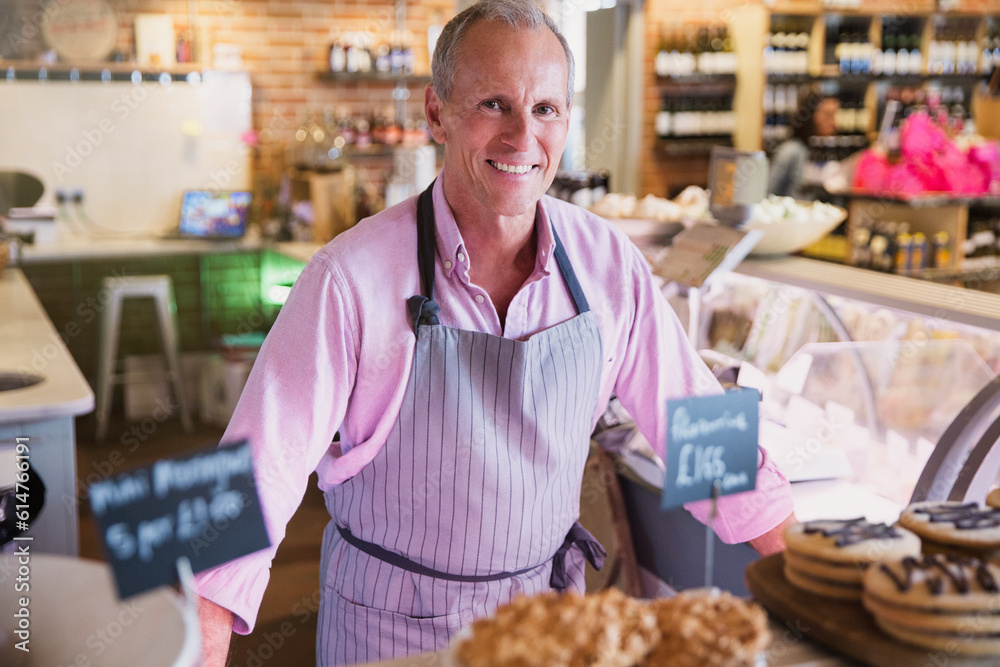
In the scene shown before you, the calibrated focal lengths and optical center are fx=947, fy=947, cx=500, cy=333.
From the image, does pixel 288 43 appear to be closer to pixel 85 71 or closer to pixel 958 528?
pixel 85 71

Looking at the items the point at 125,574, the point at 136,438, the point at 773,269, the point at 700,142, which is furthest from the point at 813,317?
the point at 700,142

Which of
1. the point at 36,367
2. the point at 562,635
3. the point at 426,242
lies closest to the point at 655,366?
the point at 426,242

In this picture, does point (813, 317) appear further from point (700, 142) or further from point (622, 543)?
point (700, 142)

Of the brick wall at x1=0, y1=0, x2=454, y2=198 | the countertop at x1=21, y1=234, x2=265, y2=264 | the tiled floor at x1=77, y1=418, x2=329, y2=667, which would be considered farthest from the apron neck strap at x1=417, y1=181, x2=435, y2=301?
the brick wall at x1=0, y1=0, x2=454, y2=198

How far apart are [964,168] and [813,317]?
3.58 m

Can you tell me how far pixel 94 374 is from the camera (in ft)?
21.0

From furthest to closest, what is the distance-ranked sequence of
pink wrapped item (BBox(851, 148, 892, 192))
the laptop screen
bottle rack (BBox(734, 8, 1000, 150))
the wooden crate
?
bottle rack (BBox(734, 8, 1000, 150)) < the laptop screen < the wooden crate < pink wrapped item (BBox(851, 148, 892, 192))

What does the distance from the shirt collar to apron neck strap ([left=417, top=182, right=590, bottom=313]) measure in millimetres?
13

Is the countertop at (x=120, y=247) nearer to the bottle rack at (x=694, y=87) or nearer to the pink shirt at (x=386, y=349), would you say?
the bottle rack at (x=694, y=87)

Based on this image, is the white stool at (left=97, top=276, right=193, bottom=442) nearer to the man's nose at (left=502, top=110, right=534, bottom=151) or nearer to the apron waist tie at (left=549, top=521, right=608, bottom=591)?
the apron waist tie at (left=549, top=521, right=608, bottom=591)

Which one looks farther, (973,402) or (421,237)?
(973,402)

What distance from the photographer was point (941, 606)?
1012 mm

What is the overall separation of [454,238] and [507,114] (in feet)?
0.70

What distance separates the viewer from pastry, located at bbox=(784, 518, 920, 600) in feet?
3.67
